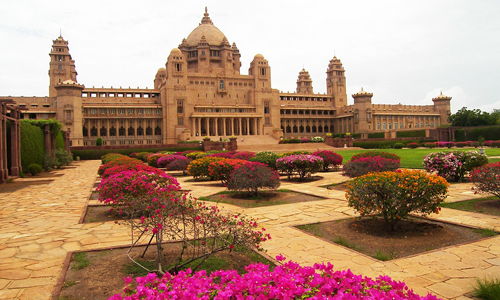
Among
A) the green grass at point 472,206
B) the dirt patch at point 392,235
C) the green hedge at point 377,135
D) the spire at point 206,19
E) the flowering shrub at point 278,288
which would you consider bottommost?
the dirt patch at point 392,235

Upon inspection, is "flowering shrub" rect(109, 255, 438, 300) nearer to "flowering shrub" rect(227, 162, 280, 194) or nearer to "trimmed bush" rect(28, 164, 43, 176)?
"flowering shrub" rect(227, 162, 280, 194)

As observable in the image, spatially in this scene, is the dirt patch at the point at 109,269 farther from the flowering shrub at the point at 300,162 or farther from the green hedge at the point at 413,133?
the green hedge at the point at 413,133

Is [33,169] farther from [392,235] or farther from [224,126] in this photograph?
[224,126]

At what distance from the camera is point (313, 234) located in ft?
22.0

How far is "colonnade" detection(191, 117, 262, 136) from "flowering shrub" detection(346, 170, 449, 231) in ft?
197

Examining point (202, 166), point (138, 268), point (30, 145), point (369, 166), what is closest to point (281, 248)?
point (138, 268)


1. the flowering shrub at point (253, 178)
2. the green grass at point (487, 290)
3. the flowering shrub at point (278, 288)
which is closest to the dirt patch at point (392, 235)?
the green grass at point (487, 290)

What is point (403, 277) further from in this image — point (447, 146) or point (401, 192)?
point (447, 146)

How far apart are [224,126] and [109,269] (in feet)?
203

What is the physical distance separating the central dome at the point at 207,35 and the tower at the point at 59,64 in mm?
25475

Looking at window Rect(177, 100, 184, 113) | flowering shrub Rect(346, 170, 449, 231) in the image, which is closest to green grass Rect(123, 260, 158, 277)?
flowering shrub Rect(346, 170, 449, 231)

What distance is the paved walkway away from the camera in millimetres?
4414

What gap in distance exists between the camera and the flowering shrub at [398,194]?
6473mm

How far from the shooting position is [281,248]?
5.76 metres
